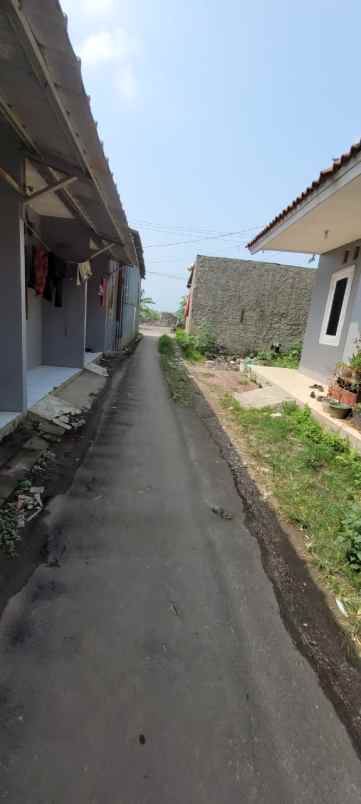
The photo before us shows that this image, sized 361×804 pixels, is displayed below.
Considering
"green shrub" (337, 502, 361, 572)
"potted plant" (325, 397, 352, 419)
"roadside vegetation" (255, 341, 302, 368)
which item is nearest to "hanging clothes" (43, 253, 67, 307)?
"potted plant" (325, 397, 352, 419)

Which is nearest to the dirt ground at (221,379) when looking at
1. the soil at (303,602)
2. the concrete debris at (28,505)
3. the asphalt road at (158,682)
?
the soil at (303,602)

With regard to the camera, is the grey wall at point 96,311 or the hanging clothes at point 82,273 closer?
the hanging clothes at point 82,273

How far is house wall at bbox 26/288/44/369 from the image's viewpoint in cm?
643

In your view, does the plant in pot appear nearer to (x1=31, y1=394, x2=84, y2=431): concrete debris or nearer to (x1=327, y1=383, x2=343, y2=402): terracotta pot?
(x1=327, y1=383, x2=343, y2=402): terracotta pot

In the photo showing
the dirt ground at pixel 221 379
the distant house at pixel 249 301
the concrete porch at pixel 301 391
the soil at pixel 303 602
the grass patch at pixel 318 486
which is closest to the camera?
the soil at pixel 303 602

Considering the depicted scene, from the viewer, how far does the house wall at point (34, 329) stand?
643 centimetres

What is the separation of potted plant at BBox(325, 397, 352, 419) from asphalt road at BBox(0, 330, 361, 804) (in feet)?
10.3

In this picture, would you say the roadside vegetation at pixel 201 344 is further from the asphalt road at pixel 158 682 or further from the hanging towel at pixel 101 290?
the asphalt road at pixel 158 682

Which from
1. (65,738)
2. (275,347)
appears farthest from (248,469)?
(275,347)

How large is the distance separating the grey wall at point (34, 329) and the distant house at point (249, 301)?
905 centimetres

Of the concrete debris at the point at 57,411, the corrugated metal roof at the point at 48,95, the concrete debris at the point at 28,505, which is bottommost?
the concrete debris at the point at 28,505

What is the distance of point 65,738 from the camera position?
1.37 meters

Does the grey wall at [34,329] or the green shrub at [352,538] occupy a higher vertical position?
the grey wall at [34,329]

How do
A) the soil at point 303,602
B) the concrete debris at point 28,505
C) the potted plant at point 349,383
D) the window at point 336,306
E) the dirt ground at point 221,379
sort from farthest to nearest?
the dirt ground at point 221,379 → the window at point 336,306 → the potted plant at point 349,383 → the concrete debris at point 28,505 → the soil at point 303,602
